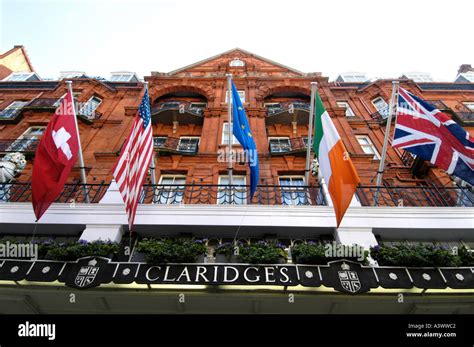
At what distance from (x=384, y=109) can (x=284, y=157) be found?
9760 millimetres

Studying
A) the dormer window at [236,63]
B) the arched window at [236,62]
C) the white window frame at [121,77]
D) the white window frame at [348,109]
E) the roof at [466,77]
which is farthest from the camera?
the white window frame at [121,77]

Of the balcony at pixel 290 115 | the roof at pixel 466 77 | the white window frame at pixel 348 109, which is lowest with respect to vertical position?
the balcony at pixel 290 115

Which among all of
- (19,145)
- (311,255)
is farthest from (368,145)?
(19,145)

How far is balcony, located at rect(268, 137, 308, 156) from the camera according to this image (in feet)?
46.6

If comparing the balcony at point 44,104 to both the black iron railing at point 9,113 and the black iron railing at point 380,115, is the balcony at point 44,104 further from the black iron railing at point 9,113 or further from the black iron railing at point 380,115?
the black iron railing at point 380,115

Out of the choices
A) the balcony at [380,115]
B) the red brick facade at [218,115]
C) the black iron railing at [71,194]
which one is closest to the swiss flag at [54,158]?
the black iron railing at [71,194]

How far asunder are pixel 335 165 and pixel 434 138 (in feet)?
13.3

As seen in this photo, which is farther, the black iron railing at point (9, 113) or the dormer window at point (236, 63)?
the dormer window at point (236, 63)

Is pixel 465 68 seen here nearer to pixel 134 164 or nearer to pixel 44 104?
pixel 134 164

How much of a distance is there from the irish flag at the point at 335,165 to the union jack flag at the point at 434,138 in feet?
8.65

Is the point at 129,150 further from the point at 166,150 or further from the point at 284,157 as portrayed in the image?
the point at 284,157

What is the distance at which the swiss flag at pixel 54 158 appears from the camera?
7.89 meters

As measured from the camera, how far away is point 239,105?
1047 cm
